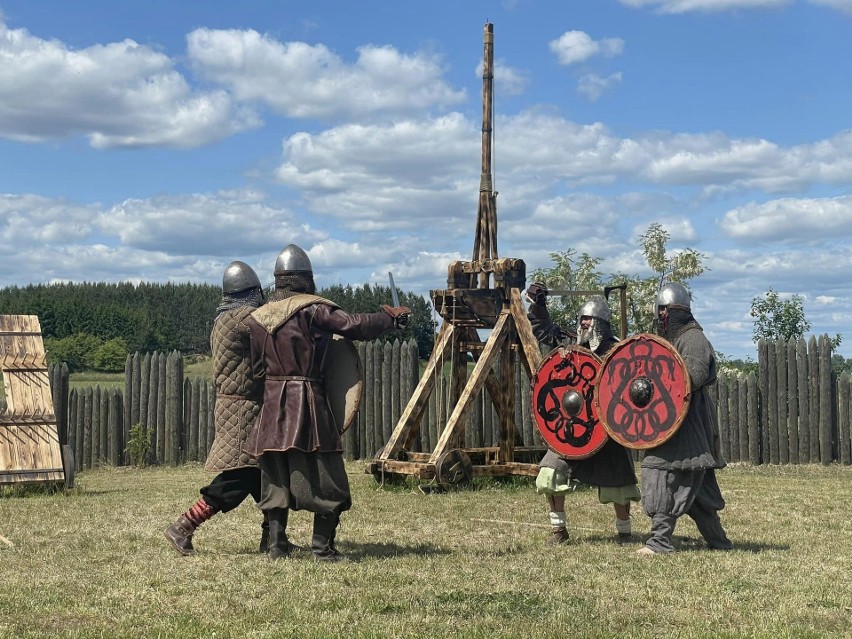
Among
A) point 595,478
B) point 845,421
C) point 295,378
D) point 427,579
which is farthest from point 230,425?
point 845,421

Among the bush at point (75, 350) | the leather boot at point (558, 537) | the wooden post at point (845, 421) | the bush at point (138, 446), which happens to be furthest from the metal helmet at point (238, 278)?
the bush at point (75, 350)

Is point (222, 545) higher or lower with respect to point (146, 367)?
lower

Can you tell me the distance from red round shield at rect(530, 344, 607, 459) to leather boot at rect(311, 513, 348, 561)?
1.67m

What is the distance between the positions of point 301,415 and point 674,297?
8.09ft

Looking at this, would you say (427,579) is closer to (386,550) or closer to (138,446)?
(386,550)

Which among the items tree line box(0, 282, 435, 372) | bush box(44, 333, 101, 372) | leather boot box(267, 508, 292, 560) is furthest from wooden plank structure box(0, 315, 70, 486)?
bush box(44, 333, 101, 372)

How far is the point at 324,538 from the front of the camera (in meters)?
6.34

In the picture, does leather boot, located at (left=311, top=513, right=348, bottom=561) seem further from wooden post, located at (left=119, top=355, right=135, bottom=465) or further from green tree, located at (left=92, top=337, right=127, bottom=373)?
green tree, located at (left=92, top=337, right=127, bottom=373)

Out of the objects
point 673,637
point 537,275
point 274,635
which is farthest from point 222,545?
point 537,275

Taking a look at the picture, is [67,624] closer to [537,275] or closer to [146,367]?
[146,367]

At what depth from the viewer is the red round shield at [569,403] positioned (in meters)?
7.16

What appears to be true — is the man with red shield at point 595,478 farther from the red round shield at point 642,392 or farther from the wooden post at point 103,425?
the wooden post at point 103,425

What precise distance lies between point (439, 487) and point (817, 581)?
508 cm

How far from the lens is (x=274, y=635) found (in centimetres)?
446
